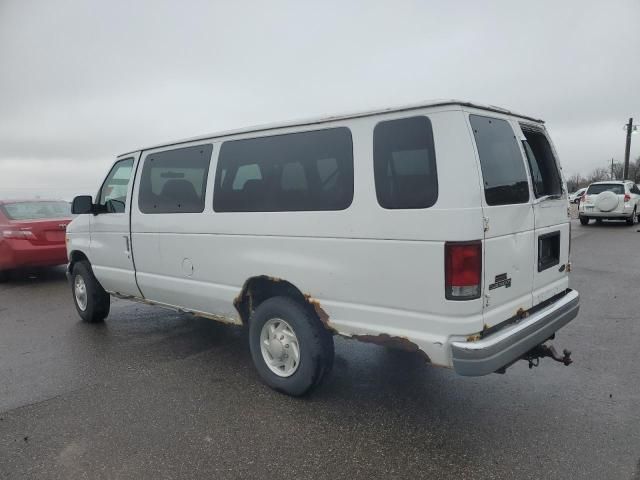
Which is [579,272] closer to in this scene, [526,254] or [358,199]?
[526,254]

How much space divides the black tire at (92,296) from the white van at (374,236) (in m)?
1.61

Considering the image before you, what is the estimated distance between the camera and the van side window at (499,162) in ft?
10.1

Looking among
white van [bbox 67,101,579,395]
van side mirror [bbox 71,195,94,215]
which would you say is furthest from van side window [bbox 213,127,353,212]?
van side mirror [bbox 71,195,94,215]

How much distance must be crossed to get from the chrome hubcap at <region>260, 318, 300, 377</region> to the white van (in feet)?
0.04

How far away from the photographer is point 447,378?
4.14 metres

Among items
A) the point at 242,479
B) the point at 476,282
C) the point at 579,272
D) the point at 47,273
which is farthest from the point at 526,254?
the point at 47,273

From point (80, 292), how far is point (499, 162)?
5.29 meters

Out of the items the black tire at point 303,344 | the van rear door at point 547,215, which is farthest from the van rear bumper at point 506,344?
the black tire at point 303,344

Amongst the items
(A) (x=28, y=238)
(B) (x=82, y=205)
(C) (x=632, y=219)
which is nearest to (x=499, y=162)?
(B) (x=82, y=205)

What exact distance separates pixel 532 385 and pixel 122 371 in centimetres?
352

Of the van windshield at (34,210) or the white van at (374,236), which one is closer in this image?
the white van at (374,236)

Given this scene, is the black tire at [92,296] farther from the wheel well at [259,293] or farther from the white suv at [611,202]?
the white suv at [611,202]

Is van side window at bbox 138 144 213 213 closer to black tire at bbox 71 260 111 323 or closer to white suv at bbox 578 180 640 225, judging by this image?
black tire at bbox 71 260 111 323

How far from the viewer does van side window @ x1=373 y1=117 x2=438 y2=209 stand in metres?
3.01
